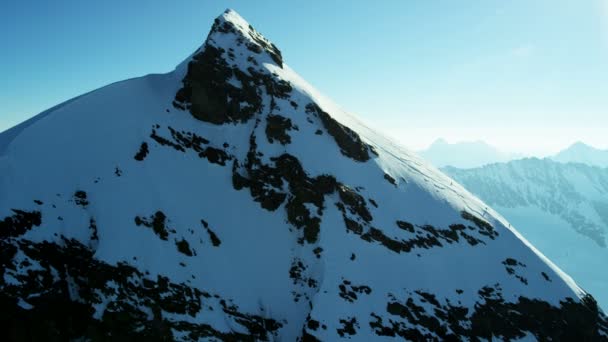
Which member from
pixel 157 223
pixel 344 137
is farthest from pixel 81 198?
pixel 344 137

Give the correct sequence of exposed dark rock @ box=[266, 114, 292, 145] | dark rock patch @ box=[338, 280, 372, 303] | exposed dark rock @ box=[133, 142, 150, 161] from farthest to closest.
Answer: exposed dark rock @ box=[266, 114, 292, 145] < exposed dark rock @ box=[133, 142, 150, 161] < dark rock patch @ box=[338, 280, 372, 303]

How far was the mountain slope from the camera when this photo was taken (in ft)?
116

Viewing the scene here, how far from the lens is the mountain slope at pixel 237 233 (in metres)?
35.3

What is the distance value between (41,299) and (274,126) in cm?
3887

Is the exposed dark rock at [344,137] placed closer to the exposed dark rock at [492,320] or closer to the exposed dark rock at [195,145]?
the exposed dark rock at [195,145]

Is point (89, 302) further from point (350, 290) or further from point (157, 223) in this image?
point (350, 290)

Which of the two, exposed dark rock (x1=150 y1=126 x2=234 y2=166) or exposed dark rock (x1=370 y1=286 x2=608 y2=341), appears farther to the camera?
exposed dark rock (x1=150 y1=126 x2=234 y2=166)

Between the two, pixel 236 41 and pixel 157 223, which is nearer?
pixel 157 223

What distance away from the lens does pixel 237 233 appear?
4731 centimetres

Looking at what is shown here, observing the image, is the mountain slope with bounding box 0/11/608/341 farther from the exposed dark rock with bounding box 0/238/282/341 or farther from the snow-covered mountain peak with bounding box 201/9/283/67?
the snow-covered mountain peak with bounding box 201/9/283/67

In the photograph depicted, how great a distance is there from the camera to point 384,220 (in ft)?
176

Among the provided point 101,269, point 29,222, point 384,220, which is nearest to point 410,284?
point 384,220

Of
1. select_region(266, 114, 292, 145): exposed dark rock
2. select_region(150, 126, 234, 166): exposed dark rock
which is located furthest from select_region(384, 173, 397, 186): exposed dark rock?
select_region(150, 126, 234, 166): exposed dark rock

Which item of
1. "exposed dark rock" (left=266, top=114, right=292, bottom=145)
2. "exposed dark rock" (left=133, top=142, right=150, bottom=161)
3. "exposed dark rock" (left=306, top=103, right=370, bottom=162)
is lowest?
"exposed dark rock" (left=133, top=142, right=150, bottom=161)
